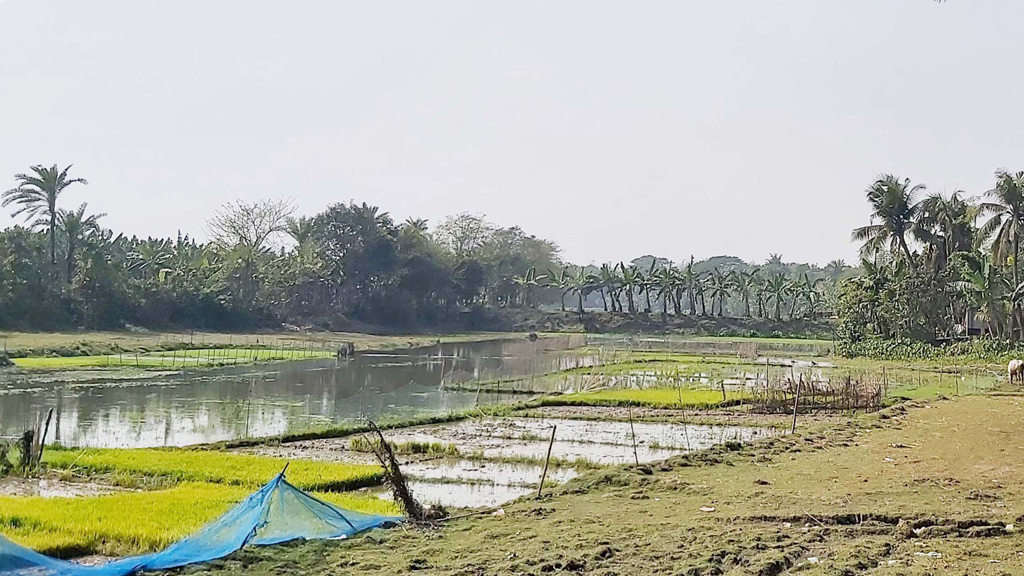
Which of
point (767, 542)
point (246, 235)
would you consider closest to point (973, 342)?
point (767, 542)

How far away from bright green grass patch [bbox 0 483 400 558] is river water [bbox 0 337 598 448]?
675 cm

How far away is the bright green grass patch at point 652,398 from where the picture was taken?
2597 centimetres

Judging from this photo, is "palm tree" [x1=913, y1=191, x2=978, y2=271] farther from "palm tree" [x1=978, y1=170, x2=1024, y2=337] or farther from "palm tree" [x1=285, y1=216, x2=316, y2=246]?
"palm tree" [x1=285, y1=216, x2=316, y2=246]

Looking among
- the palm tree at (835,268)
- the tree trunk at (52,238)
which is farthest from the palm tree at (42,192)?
the palm tree at (835,268)

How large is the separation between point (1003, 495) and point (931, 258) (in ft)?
145

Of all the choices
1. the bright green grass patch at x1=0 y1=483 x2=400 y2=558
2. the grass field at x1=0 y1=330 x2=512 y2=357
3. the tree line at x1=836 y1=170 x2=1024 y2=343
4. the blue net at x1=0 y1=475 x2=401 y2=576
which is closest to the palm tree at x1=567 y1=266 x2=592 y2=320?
the grass field at x1=0 y1=330 x2=512 y2=357

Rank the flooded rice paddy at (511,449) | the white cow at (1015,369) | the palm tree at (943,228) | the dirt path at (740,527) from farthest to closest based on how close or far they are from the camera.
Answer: the palm tree at (943,228) → the white cow at (1015,369) → the flooded rice paddy at (511,449) → the dirt path at (740,527)

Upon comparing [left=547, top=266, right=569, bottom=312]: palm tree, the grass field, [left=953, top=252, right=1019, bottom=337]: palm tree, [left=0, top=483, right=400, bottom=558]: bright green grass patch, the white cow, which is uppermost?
[left=547, top=266, right=569, bottom=312]: palm tree

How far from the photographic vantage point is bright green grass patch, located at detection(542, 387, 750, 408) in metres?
26.0

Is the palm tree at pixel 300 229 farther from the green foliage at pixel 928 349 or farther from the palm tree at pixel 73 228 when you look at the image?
the green foliage at pixel 928 349

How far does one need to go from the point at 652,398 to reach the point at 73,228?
36581 mm

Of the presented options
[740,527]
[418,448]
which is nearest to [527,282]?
[418,448]

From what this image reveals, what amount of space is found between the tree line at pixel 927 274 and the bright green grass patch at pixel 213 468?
35.5m

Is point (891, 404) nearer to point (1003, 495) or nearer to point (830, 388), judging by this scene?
point (830, 388)
